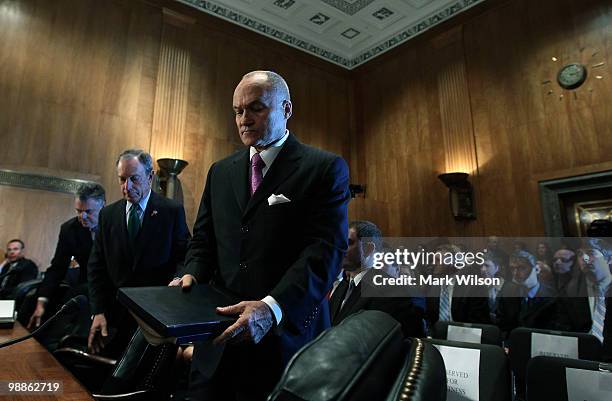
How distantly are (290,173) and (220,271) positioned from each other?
1.15 ft

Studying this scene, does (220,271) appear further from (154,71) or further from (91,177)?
(154,71)

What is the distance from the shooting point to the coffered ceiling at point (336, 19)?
20.9 ft

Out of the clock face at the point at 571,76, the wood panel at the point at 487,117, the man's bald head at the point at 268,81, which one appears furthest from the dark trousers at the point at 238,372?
the clock face at the point at 571,76

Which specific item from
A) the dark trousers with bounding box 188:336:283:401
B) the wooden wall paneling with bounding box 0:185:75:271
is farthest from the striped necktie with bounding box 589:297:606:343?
the wooden wall paneling with bounding box 0:185:75:271

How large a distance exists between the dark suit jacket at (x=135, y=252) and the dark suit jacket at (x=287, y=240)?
0.76 metres

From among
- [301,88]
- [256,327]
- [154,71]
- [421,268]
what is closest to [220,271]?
[256,327]

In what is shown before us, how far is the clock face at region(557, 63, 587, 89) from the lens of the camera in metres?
5.03

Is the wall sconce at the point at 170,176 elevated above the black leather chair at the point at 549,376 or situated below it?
above

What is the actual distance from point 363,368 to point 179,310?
534mm

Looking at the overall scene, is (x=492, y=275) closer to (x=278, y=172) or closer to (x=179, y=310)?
(x=278, y=172)

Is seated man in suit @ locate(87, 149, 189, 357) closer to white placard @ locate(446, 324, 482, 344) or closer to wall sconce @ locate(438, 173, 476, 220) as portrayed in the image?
white placard @ locate(446, 324, 482, 344)

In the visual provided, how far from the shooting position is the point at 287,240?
44.8 inches

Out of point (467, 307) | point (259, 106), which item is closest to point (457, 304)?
point (467, 307)

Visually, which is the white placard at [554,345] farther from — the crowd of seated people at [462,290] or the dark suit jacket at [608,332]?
the dark suit jacket at [608,332]
